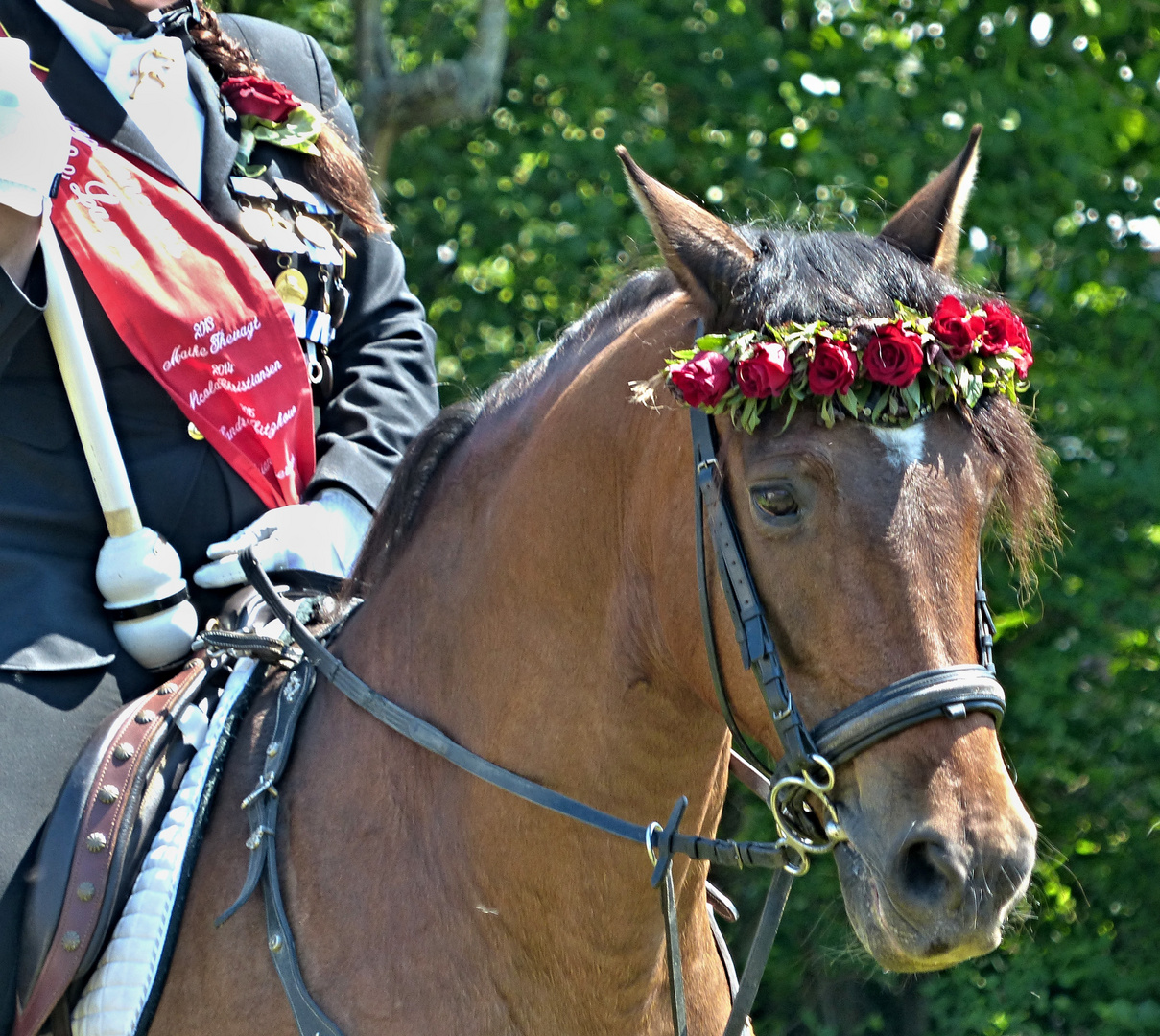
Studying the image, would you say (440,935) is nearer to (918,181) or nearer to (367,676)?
(367,676)

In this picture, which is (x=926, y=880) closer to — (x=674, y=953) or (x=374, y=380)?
(x=674, y=953)

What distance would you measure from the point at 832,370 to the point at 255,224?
1.56m

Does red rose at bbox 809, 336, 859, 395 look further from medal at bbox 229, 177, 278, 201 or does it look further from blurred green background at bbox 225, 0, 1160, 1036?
blurred green background at bbox 225, 0, 1160, 1036

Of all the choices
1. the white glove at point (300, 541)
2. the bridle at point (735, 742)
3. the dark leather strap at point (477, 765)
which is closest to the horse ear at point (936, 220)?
the bridle at point (735, 742)

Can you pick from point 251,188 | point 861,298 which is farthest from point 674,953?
point 251,188

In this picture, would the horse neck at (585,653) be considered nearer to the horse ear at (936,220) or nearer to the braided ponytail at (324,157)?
Answer: the horse ear at (936,220)

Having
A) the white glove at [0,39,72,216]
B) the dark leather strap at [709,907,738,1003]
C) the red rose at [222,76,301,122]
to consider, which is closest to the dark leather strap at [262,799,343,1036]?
the dark leather strap at [709,907,738,1003]

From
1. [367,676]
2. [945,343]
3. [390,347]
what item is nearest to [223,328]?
[390,347]

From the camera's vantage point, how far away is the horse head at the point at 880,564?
1.85 metres

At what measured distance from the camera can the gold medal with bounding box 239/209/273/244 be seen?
118 inches

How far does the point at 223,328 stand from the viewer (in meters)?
2.85

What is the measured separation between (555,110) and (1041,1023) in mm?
4736

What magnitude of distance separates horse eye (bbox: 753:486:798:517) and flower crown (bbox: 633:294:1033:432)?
11 cm

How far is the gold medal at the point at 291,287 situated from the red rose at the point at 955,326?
59.4 inches
